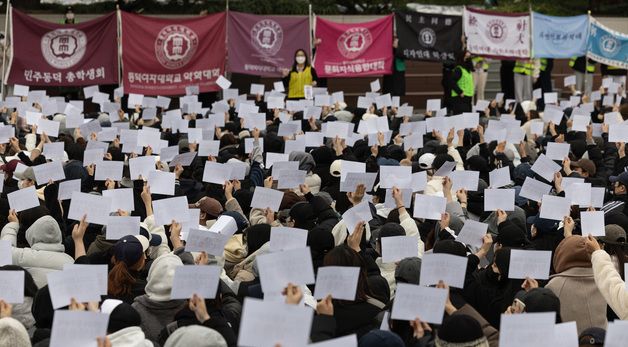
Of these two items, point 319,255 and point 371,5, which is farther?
point 371,5

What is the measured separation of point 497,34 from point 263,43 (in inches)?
181

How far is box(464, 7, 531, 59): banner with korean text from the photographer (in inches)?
798

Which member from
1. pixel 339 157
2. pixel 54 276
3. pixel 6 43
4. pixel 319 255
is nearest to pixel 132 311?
pixel 54 276

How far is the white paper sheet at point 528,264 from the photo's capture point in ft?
20.2

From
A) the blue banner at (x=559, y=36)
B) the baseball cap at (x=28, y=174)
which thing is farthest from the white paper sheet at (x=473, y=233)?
the blue banner at (x=559, y=36)

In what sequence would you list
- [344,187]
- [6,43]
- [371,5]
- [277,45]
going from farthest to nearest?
[371,5], [277,45], [6,43], [344,187]

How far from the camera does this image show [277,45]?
1919 cm

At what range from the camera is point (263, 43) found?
1908 centimetres

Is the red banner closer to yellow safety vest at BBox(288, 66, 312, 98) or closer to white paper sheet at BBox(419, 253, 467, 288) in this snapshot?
yellow safety vest at BBox(288, 66, 312, 98)

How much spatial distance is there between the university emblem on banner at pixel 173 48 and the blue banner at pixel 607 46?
7791 millimetres

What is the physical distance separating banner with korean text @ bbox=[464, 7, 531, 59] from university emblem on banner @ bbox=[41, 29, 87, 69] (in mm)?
7178

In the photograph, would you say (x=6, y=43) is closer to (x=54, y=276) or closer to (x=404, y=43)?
(x=404, y=43)

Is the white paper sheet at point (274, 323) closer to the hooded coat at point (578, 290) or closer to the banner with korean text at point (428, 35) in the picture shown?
the hooded coat at point (578, 290)

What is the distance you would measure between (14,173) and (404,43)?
10.7 m
